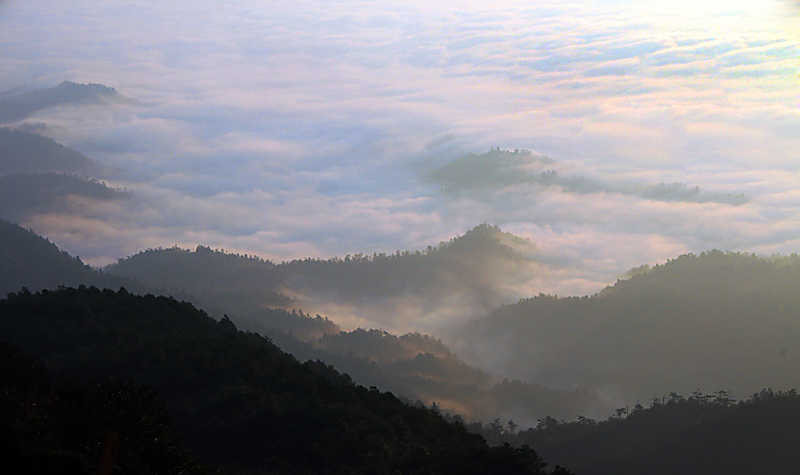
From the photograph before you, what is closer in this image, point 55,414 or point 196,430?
point 55,414

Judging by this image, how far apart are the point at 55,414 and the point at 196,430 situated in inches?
1041

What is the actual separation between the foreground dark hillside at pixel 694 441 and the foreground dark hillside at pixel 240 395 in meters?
40.6

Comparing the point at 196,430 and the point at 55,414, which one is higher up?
the point at 55,414

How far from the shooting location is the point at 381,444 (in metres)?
53.1

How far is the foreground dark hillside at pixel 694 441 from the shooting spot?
83.5 metres

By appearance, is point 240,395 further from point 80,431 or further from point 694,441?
point 694,441

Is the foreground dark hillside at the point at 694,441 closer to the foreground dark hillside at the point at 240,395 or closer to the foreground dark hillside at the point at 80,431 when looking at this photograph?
the foreground dark hillside at the point at 240,395

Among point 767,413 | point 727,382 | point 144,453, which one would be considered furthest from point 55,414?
point 727,382

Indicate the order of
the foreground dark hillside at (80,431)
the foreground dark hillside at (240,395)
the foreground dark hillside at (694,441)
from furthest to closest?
the foreground dark hillside at (694,441) < the foreground dark hillside at (240,395) < the foreground dark hillside at (80,431)

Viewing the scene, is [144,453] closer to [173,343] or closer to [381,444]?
[381,444]

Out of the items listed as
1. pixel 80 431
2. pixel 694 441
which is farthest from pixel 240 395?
pixel 694 441

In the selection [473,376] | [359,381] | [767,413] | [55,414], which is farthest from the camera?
[473,376]

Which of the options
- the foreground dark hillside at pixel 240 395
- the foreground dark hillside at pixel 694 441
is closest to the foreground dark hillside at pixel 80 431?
the foreground dark hillside at pixel 240 395

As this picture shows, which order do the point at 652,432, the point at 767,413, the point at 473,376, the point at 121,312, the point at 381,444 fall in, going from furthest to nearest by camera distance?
1. the point at 473,376
2. the point at 652,432
3. the point at 767,413
4. the point at 121,312
5. the point at 381,444
